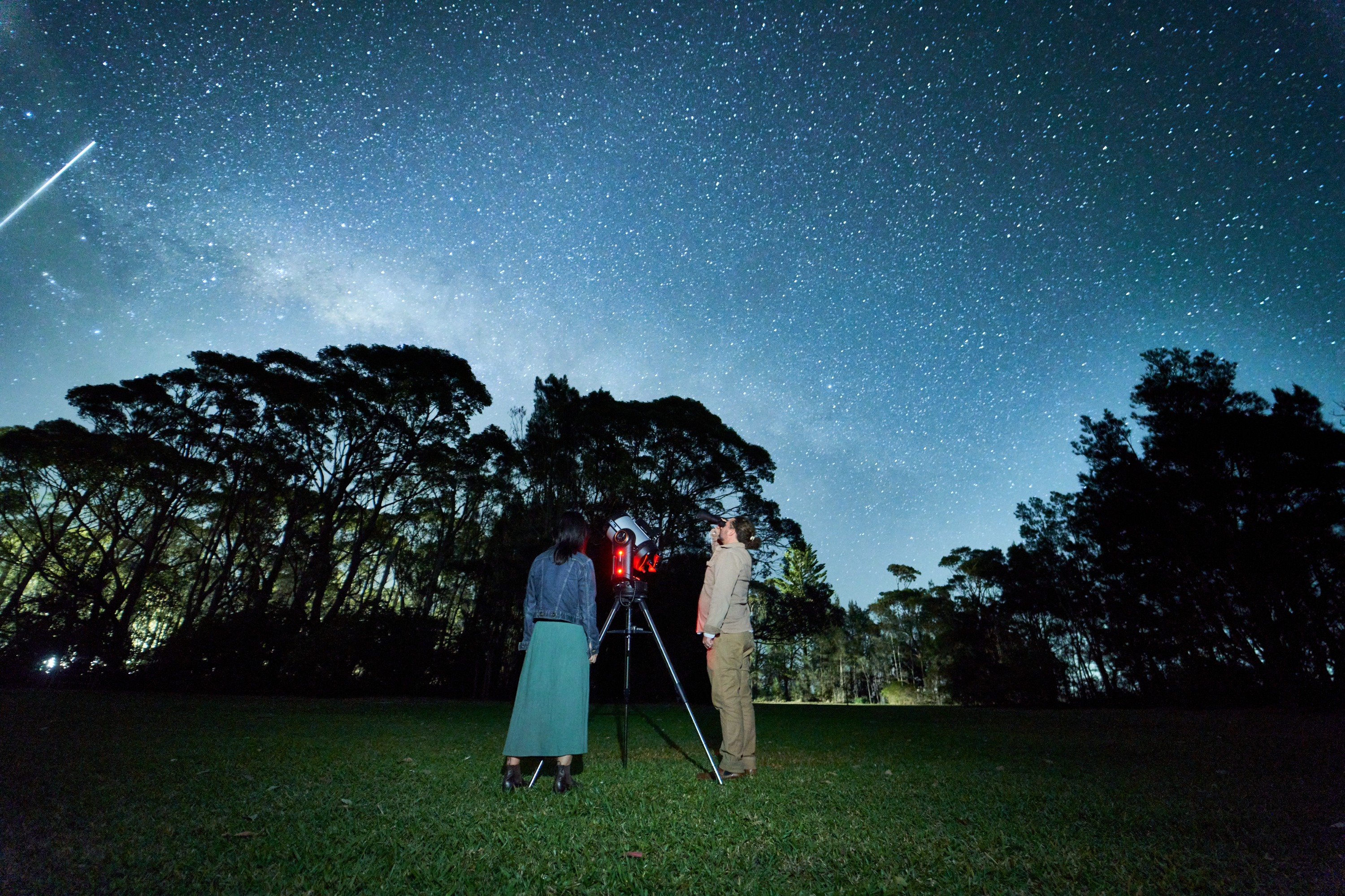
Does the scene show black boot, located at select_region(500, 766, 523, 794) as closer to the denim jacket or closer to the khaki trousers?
the denim jacket

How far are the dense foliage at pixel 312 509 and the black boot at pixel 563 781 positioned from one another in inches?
563

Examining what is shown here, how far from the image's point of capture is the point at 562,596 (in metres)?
3.92

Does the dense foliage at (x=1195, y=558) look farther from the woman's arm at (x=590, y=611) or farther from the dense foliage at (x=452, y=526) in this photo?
the woman's arm at (x=590, y=611)

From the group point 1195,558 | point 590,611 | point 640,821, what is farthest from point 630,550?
point 1195,558

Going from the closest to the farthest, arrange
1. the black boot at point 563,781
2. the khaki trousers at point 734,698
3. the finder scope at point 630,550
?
1. the black boot at point 563,781
2. the khaki trousers at point 734,698
3. the finder scope at point 630,550

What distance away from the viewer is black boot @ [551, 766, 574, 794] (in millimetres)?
3438

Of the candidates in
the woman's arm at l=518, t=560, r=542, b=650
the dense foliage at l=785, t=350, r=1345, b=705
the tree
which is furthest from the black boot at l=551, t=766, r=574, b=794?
the dense foliage at l=785, t=350, r=1345, b=705

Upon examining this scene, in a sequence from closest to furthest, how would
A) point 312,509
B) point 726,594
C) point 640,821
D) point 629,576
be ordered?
point 640,821 < point 726,594 < point 629,576 < point 312,509

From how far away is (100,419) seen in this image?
1692cm

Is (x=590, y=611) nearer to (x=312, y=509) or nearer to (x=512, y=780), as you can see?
(x=512, y=780)

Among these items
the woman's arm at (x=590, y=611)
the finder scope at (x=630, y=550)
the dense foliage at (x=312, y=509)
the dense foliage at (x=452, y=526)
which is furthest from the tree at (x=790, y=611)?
the woman's arm at (x=590, y=611)

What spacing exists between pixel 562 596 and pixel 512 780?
1195 mm

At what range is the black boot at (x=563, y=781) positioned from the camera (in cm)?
344

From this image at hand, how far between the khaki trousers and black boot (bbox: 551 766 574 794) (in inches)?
45.9
